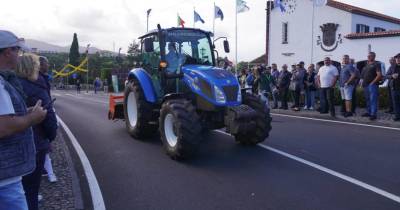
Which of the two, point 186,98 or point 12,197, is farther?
point 186,98

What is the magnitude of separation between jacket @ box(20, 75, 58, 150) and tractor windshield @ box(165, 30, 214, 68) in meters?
5.12

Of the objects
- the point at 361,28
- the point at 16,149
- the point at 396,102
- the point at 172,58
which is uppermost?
the point at 361,28

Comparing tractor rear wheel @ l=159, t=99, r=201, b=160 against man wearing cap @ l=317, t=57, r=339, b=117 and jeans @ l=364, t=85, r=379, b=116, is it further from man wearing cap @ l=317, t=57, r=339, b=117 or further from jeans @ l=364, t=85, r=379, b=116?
man wearing cap @ l=317, t=57, r=339, b=117

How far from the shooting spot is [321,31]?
3303 centimetres

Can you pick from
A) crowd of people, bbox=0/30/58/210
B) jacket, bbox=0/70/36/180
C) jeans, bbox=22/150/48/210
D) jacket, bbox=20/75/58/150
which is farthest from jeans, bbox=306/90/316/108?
jacket, bbox=0/70/36/180

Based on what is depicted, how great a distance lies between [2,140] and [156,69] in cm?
707

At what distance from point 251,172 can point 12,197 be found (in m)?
4.69

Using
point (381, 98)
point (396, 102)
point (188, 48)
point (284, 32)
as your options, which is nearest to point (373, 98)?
Answer: point (396, 102)

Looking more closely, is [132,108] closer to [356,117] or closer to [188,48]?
[188,48]

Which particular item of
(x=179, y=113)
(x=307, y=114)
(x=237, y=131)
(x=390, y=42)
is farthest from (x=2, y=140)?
(x=390, y=42)

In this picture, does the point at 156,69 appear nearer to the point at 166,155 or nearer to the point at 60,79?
the point at 166,155

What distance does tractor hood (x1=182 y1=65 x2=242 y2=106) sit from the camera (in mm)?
8211

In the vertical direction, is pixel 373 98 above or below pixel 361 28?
below

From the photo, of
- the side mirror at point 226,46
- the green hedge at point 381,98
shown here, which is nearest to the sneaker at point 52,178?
the side mirror at point 226,46
